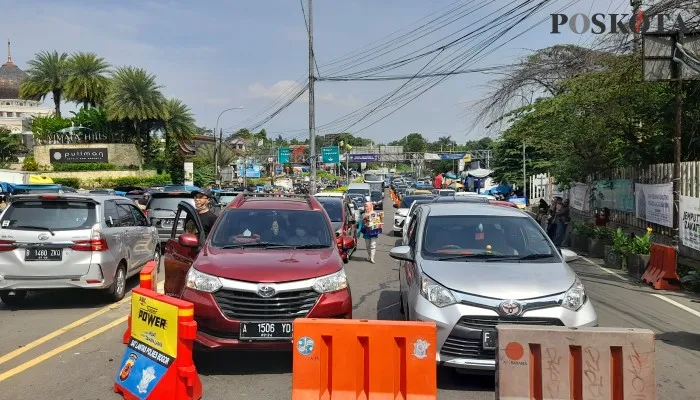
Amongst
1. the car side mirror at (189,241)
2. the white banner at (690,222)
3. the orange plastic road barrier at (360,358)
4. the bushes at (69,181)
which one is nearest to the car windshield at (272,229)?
the car side mirror at (189,241)

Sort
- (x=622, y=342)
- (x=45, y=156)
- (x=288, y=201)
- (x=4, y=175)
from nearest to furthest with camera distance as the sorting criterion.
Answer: (x=622, y=342)
(x=288, y=201)
(x=4, y=175)
(x=45, y=156)

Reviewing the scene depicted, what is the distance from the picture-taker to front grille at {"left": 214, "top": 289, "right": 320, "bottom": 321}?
20.6ft

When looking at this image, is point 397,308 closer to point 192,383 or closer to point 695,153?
point 192,383

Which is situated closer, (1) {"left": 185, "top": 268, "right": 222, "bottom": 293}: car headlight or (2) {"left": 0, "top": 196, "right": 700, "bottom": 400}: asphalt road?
(2) {"left": 0, "top": 196, "right": 700, "bottom": 400}: asphalt road

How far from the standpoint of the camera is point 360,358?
16.1ft

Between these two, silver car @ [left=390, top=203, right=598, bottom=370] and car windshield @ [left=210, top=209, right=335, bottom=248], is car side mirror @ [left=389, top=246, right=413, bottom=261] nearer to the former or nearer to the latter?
silver car @ [left=390, top=203, right=598, bottom=370]

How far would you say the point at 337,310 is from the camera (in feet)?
21.4

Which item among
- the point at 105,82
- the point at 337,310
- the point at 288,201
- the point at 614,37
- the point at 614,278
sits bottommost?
the point at 614,278

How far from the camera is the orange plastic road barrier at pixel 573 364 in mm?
4617

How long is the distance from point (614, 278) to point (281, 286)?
32.3 feet

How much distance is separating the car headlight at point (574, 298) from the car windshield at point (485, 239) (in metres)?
0.75

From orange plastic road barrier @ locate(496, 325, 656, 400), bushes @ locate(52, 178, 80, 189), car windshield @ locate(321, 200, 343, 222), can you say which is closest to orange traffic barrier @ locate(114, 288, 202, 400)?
orange plastic road barrier @ locate(496, 325, 656, 400)

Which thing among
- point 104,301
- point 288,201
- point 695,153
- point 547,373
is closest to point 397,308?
point 288,201

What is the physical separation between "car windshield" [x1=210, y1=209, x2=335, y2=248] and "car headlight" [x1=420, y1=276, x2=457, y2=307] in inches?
64.5
